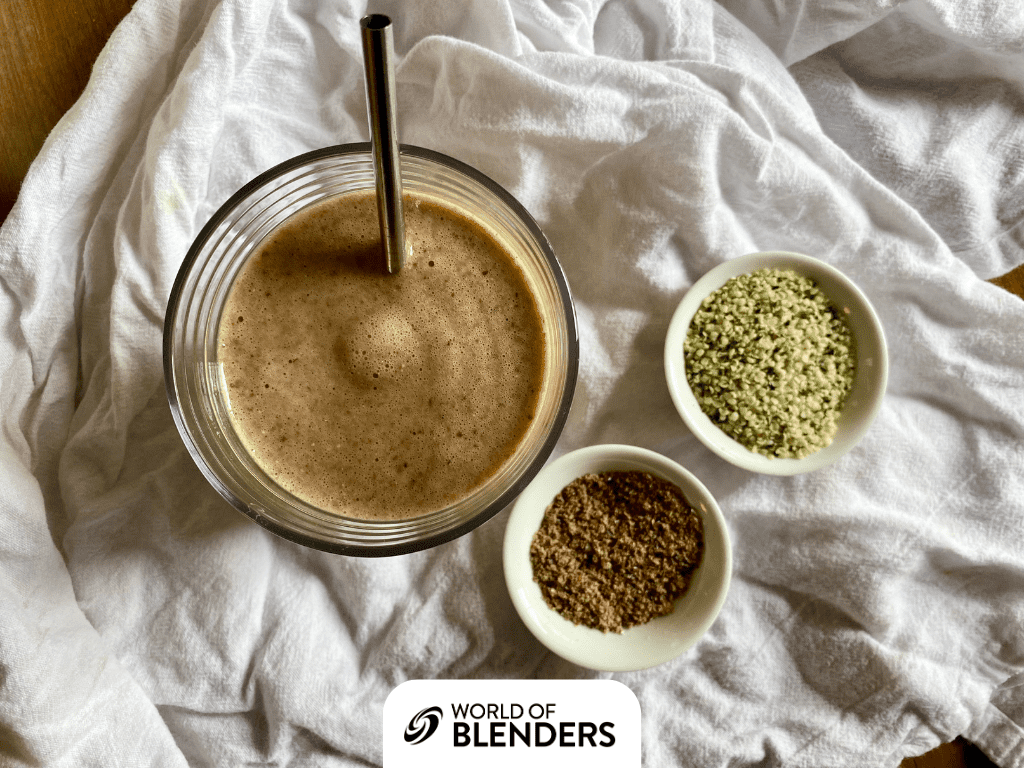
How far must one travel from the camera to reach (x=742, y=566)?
1419 millimetres

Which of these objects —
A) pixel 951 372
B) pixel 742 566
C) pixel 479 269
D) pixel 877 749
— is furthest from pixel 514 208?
pixel 877 749

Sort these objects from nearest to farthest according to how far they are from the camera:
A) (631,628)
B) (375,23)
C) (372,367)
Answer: (375,23) → (372,367) → (631,628)

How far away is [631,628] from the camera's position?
1350mm

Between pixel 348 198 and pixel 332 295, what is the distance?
0.50ft

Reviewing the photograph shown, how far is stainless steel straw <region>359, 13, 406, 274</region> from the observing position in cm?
78

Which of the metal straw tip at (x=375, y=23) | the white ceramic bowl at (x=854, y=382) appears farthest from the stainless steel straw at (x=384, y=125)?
the white ceramic bowl at (x=854, y=382)

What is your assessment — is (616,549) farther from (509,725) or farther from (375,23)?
(375,23)

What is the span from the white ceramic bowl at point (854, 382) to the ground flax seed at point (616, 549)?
12cm

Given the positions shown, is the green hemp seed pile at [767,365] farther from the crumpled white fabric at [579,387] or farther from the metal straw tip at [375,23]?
the metal straw tip at [375,23]

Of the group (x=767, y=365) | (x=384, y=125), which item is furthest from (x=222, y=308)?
(x=767, y=365)

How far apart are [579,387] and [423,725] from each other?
0.59 metres

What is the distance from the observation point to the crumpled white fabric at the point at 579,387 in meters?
1.30

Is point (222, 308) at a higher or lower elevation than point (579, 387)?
higher

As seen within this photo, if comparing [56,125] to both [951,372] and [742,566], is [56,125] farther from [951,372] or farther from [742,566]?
[951,372]
